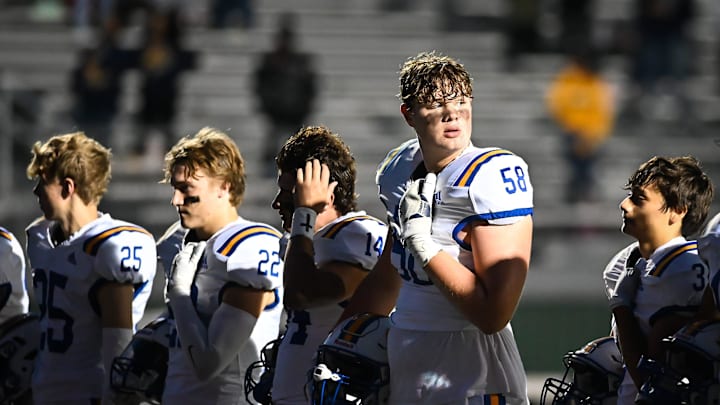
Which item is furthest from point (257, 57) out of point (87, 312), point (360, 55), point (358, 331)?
point (358, 331)

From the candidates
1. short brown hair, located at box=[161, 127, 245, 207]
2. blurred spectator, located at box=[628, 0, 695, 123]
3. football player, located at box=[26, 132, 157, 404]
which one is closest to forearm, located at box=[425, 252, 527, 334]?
short brown hair, located at box=[161, 127, 245, 207]

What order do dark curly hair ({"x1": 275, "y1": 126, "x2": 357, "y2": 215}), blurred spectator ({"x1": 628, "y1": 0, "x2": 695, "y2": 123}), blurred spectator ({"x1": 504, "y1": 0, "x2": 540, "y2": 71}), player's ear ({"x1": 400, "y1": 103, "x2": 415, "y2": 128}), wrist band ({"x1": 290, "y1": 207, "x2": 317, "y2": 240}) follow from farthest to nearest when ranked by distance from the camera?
blurred spectator ({"x1": 504, "y1": 0, "x2": 540, "y2": 71}), blurred spectator ({"x1": 628, "y1": 0, "x2": 695, "y2": 123}), dark curly hair ({"x1": 275, "y1": 126, "x2": 357, "y2": 215}), wrist band ({"x1": 290, "y1": 207, "x2": 317, "y2": 240}), player's ear ({"x1": 400, "y1": 103, "x2": 415, "y2": 128})

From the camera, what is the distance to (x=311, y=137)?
423 centimetres

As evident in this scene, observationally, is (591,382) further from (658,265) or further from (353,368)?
(353,368)

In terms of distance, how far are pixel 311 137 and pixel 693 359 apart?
1411 millimetres

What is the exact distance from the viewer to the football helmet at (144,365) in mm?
4594

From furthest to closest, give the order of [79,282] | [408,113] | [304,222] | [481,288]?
[79,282] → [304,222] → [408,113] → [481,288]

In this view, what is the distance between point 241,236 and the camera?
450 centimetres

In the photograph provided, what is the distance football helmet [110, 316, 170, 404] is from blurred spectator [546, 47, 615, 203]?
8.68 metres

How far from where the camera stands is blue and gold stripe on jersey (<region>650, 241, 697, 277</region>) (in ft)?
13.2

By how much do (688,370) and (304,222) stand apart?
1.22 meters

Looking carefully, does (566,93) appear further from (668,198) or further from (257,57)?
(668,198)

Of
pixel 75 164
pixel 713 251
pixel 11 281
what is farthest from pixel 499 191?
pixel 11 281

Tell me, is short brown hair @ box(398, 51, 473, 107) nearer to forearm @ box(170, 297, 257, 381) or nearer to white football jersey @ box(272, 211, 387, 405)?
white football jersey @ box(272, 211, 387, 405)
